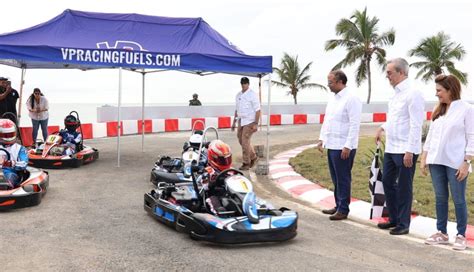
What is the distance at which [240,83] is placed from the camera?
9672 millimetres

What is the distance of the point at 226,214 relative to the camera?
5.00 m

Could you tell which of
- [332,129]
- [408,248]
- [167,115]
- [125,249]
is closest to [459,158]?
[408,248]

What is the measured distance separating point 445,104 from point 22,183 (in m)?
5.04

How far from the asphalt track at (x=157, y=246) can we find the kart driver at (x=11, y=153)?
58cm

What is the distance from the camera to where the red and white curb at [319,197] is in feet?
18.3

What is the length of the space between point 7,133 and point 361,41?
1283 inches

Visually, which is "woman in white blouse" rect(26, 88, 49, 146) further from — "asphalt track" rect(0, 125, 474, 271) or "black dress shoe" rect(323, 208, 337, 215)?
"black dress shoe" rect(323, 208, 337, 215)

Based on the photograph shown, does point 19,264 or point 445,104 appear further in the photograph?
point 445,104

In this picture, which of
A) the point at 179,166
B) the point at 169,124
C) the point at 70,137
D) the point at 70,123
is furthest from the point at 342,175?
the point at 169,124

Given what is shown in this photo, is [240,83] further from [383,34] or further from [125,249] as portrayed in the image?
[383,34]

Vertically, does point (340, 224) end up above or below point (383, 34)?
below

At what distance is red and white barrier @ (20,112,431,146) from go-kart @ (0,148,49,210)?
272 inches

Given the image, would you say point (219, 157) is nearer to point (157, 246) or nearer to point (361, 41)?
point (157, 246)

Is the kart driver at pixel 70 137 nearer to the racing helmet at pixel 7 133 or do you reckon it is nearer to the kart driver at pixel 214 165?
the racing helmet at pixel 7 133
